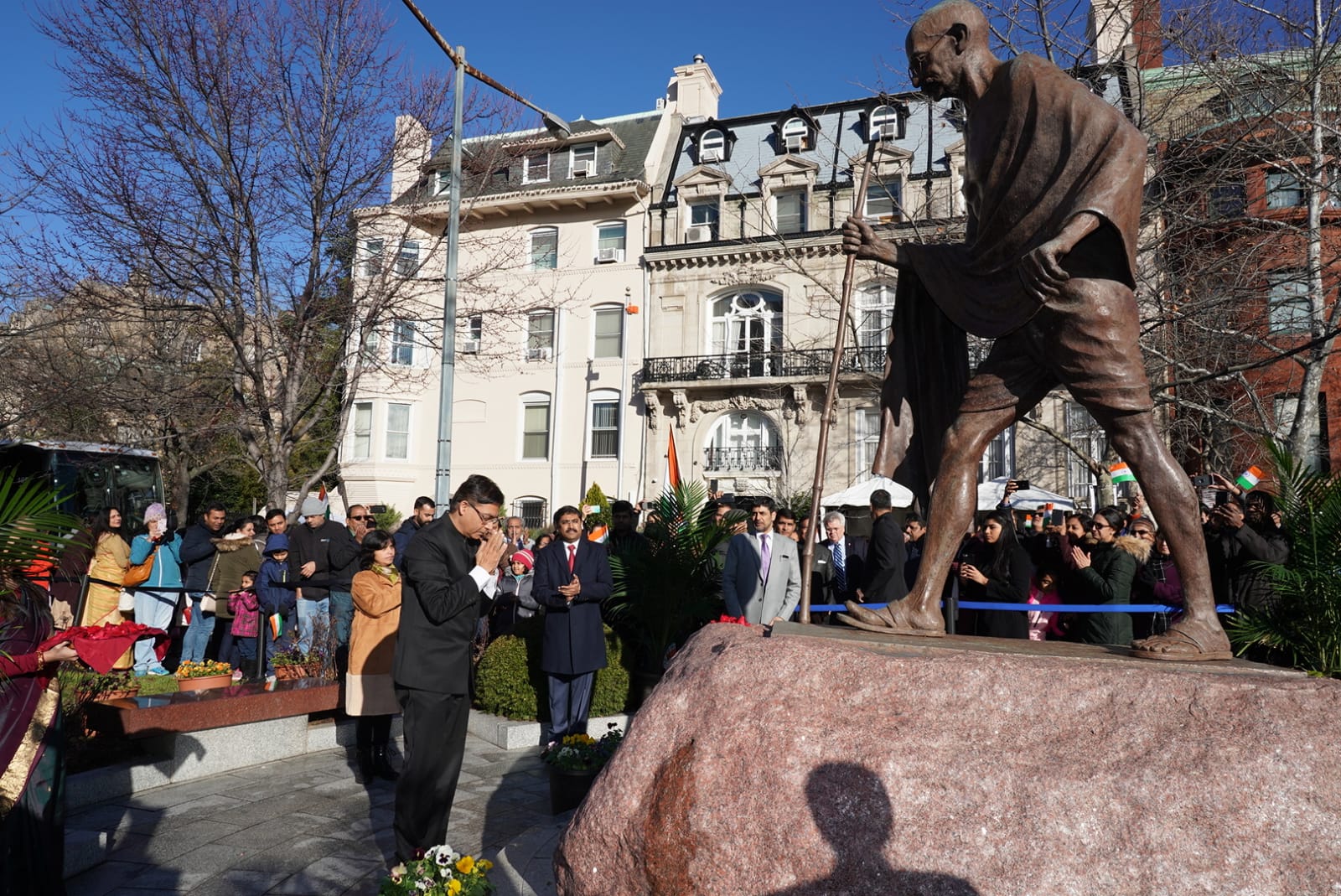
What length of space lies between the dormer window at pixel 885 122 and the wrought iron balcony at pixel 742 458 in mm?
10019

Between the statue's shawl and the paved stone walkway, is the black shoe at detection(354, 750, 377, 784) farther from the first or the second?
the statue's shawl

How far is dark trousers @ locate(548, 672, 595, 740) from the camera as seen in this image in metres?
7.68

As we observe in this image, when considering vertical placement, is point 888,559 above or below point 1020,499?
below

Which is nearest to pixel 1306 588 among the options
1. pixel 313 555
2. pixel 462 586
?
pixel 462 586

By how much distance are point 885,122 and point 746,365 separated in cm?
853

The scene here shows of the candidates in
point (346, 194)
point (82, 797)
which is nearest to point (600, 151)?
point (346, 194)

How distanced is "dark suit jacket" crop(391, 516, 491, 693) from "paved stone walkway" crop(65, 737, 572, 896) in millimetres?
936

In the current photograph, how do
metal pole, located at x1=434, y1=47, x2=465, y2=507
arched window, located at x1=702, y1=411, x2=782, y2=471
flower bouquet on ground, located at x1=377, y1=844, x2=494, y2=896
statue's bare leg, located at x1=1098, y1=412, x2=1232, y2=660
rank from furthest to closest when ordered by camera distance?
arched window, located at x1=702, y1=411, x2=782, y2=471
metal pole, located at x1=434, y1=47, x2=465, y2=507
flower bouquet on ground, located at x1=377, y1=844, x2=494, y2=896
statue's bare leg, located at x1=1098, y1=412, x2=1232, y2=660

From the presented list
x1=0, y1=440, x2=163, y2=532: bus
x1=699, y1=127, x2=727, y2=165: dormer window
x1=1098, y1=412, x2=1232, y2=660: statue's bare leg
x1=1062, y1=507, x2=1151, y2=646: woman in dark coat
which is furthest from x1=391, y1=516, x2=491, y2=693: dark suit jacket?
x1=699, y1=127, x2=727, y2=165: dormer window

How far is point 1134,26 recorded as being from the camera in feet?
43.7

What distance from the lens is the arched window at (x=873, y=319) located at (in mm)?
26969

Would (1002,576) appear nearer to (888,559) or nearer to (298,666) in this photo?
(888,559)

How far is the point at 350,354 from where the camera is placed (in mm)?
15531

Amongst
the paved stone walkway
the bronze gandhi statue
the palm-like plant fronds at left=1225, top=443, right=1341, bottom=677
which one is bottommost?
the paved stone walkway
